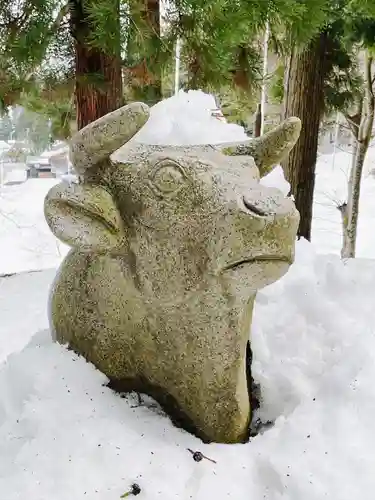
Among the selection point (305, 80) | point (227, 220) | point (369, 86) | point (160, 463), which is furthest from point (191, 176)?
point (369, 86)

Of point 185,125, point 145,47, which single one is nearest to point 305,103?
point 145,47

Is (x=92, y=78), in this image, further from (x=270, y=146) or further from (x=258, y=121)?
(x=258, y=121)

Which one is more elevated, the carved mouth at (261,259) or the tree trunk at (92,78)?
the tree trunk at (92,78)

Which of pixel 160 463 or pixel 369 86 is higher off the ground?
pixel 369 86

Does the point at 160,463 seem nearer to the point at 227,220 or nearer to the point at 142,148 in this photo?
the point at 227,220

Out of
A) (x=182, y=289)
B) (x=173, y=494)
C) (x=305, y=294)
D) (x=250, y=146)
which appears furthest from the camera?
(x=305, y=294)

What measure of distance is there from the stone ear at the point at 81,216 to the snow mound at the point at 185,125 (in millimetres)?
270

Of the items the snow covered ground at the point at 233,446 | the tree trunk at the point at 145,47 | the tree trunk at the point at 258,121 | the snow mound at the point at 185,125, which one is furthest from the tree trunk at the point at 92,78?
the tree trunk at the point at 258,121

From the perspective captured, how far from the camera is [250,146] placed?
3.27 feet

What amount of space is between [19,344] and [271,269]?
1.07m

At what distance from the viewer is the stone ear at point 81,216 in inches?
32.9

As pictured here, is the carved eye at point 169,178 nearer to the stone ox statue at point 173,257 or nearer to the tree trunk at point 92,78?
the stone ox statue at point 173,257

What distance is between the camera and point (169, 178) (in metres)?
0.84

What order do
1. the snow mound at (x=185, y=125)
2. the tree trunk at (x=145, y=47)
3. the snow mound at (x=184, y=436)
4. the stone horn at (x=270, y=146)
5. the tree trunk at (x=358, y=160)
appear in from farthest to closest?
1. the tree trunk at (x=358, y=160)
2. the tree trunk at (x=145, y=47)
3. the snow mound at (x=185, y=125)
4. the stone horn at (x=270, y=146)
5. the snow mound at (x=184, y=436)
